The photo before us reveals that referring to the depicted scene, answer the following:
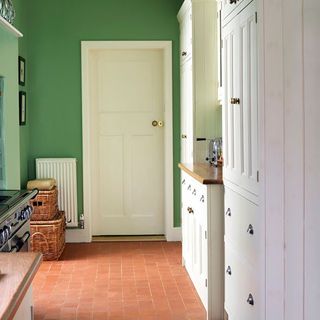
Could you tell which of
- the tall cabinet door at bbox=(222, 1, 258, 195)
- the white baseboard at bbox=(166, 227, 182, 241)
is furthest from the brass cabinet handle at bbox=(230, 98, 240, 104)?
the white baseboard at bbox=(166, 227, 182, 241)

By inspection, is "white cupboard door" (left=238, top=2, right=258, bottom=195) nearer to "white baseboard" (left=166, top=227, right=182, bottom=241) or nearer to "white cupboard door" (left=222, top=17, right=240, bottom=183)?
"white cupboard door" (left=222, top=17, right=240, bottom=183)

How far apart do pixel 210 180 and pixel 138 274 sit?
1.53m

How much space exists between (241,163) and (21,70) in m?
3.14

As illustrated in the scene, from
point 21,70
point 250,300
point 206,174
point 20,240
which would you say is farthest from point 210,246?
point 21,70

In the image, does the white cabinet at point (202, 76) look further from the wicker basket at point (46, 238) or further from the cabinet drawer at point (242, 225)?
the cabinet drawer at point (242, 225)

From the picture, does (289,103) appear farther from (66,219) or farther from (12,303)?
(66,219)

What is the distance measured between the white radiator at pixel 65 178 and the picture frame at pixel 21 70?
0.78m

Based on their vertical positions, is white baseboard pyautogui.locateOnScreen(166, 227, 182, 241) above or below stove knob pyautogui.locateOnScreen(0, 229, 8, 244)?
below

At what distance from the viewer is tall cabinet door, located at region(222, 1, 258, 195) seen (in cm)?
242

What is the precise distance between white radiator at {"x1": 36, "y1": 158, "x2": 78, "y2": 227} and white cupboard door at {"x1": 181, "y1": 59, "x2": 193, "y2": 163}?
112 cm

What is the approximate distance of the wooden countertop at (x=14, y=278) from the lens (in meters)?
1.23

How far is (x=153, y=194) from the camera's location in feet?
A: 18.9

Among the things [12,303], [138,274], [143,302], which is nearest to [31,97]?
[138,274]

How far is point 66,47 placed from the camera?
5.48 meters
